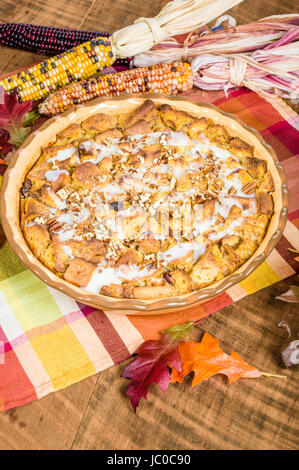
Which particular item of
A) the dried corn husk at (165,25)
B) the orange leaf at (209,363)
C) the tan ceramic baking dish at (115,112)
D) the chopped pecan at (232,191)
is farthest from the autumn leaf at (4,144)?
the orange leaf at (209,363)

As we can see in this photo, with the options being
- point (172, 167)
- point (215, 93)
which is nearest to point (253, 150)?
point (172, 167)

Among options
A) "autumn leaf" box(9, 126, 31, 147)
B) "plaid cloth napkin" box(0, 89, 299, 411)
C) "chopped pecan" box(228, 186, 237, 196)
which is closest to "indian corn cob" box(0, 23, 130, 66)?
"autumn leaf" box(9, 126, 31, 147)

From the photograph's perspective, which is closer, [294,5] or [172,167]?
[172,167]

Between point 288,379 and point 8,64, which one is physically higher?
point 8,64

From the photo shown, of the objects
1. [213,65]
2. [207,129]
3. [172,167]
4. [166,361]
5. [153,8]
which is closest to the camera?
[166,361]

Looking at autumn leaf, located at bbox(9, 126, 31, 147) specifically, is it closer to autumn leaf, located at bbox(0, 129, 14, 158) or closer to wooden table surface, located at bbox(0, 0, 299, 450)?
autumn leaf, located at bbox(0, 129, 14, 158)

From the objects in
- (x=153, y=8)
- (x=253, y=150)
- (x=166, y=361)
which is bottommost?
(x=166, y=361)

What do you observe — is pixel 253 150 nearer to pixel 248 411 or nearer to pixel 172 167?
pixel 172 167

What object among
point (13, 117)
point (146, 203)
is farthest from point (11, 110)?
point (146, 203)
